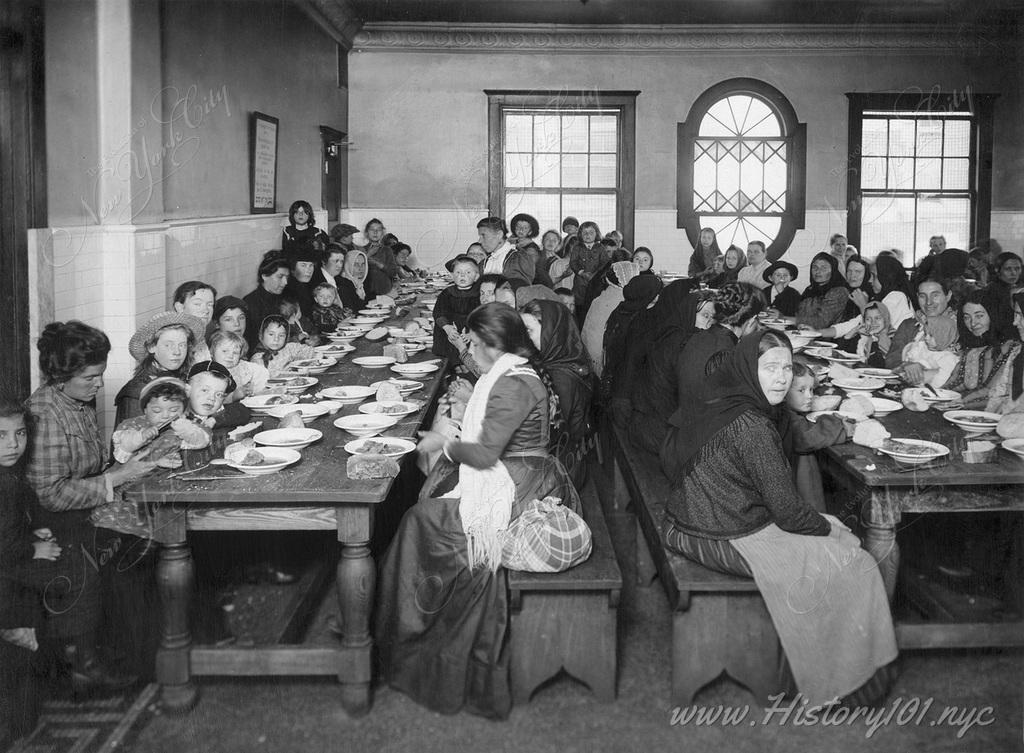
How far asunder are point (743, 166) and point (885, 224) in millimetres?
2016

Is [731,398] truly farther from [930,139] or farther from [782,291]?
[930,139]

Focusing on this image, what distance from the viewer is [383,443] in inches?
148

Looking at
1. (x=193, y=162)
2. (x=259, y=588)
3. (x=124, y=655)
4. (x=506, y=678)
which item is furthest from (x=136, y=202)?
(x=506, y=678)

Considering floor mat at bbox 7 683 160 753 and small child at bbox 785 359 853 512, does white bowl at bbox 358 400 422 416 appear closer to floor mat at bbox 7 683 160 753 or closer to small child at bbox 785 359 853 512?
floor mat at bbox 7 683 160 753

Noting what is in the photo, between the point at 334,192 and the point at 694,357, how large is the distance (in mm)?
8898

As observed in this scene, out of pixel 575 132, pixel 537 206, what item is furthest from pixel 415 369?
pixel 575 132

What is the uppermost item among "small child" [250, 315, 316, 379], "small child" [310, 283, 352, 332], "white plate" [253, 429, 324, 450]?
"small child" [310, 283, 352, 332]

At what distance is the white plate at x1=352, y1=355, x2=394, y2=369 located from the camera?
5793 millimetres

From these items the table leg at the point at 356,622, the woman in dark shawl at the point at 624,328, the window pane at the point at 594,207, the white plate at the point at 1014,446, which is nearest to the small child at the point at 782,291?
the woman in dark shawl at the point at 624,328

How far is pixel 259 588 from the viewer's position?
4410mm

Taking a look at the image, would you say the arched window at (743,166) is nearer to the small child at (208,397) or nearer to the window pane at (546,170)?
the window pane at (546,170)

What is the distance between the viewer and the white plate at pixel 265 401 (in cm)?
441

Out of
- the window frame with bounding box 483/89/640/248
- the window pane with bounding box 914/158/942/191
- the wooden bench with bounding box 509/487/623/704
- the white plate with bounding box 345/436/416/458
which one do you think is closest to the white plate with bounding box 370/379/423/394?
the white plate with bounding box 345/436/416/458

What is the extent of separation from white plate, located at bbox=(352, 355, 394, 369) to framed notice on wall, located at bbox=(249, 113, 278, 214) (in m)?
3.20
